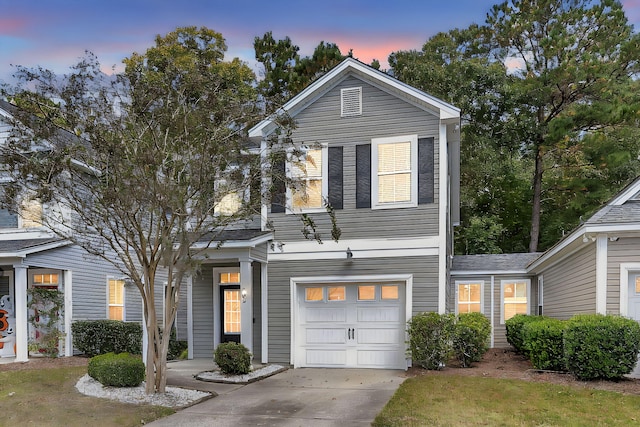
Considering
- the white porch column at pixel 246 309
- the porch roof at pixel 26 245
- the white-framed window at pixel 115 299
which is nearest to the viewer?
the white porch column at pixel 246 309

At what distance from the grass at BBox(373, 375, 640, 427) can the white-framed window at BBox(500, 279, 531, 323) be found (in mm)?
8020

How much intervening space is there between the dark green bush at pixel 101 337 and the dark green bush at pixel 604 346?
36.4 ft

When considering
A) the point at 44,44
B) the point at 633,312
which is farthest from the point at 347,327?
the point at 44,44

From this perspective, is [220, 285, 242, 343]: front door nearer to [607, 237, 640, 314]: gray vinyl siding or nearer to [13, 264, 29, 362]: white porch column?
[13, 264, 29, 362]: white porch column

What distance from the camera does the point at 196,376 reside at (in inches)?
468

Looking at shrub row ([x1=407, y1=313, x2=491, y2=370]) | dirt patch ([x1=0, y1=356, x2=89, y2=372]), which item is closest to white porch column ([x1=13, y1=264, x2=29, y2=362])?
dirt patch ([x1=0, y1=356, x2=89, y2=372])

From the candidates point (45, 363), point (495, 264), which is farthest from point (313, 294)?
point (495, 264)

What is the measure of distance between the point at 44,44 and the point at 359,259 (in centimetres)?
1228

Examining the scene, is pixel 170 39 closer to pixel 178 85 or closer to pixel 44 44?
pixel 44 44

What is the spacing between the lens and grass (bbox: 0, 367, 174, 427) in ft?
26.9

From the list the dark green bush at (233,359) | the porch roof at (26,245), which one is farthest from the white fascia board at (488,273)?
the porch roof at (26,245)

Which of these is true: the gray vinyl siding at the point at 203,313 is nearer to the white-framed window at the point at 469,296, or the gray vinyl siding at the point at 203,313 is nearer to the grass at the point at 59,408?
the grass at the point at 59,408

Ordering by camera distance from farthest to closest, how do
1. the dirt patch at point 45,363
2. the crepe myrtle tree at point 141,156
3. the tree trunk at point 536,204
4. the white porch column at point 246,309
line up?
the tree trunk at point 536,204 < the dirt patch at point 45,363 < the white porch column at point 246,309 < the crepe myrtle tree at point 141,156

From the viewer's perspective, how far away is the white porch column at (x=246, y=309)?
41.1 feet
